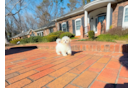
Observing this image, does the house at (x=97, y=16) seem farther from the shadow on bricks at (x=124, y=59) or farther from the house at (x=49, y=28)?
the shadow on bricks at (x=124, y=59)

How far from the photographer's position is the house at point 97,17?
6.67m

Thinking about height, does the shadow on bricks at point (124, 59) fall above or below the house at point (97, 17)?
below

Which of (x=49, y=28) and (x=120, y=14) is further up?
(x=49, y=28)

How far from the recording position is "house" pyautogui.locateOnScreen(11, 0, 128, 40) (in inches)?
263

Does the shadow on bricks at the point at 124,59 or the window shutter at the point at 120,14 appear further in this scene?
the window shutter at the point at 120,14

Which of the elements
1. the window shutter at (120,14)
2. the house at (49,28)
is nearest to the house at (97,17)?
the window shutter at (120,14)

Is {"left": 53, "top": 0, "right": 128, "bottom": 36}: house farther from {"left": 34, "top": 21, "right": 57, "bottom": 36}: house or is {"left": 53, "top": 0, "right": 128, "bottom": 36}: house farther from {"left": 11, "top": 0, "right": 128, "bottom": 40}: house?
{"left": 34, "top": 21, "right": 57, "bottom": 36}: house

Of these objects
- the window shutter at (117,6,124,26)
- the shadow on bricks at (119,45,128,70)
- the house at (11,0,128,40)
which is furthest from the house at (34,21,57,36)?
the shadow on bricks at (119,45,128,70)

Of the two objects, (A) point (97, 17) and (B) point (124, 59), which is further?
(A) point (97, 17)

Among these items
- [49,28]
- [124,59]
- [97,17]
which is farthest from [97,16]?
[49,28]

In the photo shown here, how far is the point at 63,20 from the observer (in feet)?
39.0

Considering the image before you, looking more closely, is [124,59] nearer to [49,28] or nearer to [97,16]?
[97,16]

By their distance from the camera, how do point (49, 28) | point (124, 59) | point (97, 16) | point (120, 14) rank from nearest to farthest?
point (124, 59)
point (120, 14)
point (97, 16)
point (49, 28)

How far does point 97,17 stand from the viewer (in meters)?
9.32
